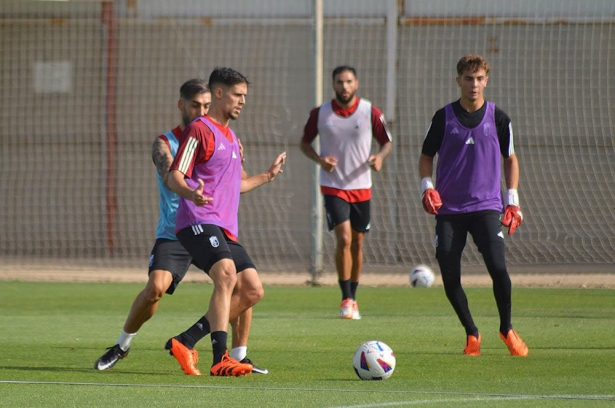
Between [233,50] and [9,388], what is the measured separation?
43.2ft

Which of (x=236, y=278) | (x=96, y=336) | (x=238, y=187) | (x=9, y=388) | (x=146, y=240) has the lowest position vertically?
(x=146, y=240)

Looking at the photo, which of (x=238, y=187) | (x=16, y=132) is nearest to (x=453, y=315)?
(x=238, y=187)

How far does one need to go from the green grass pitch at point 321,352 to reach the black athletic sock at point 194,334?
0.21m

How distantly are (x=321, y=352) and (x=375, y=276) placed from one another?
7805mm

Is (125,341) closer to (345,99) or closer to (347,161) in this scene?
(347,161)

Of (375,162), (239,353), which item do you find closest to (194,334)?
(239,353)

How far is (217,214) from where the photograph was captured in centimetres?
728

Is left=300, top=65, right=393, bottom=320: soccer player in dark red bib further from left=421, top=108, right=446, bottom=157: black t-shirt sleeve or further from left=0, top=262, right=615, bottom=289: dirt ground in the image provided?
left=0, top=262, right=615, bottom=289: dirt ground

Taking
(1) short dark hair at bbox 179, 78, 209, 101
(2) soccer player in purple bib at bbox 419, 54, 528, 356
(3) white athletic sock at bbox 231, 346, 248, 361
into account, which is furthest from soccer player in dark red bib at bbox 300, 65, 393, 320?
(3) white athletic sock at bbox 231, 346, 248, 361

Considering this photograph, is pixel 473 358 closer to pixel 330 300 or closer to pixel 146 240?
pixel 330 300

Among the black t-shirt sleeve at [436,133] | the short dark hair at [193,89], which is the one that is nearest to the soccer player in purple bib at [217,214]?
the short dark hair at [193,89]

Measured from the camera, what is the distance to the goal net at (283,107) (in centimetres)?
1680

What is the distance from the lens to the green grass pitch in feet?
20.1

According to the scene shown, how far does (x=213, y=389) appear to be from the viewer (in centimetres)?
643
